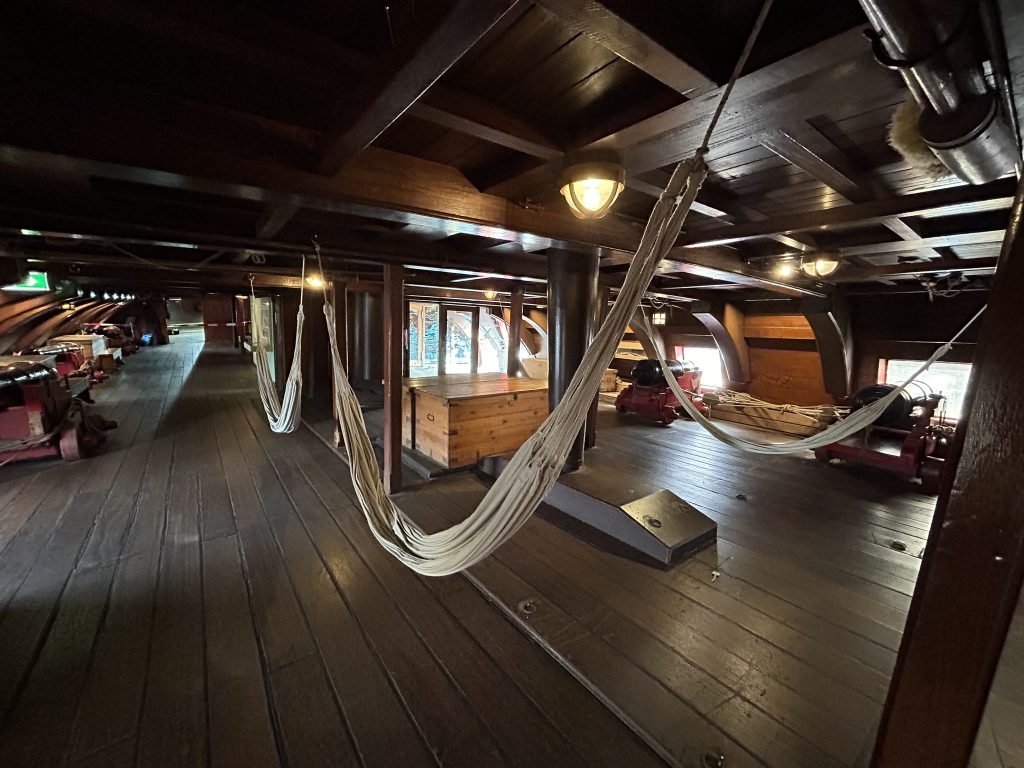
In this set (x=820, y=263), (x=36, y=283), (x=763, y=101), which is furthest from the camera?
(x=36, y=283)

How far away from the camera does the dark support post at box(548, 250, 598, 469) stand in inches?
111

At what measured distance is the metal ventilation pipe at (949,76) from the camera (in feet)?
2.18

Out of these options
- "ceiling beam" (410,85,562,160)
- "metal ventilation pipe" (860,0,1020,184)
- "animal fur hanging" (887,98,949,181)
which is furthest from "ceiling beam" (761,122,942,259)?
"ceiling beam" (410,85,562,160)

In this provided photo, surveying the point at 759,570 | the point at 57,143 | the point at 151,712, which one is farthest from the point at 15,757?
the point at 759,570

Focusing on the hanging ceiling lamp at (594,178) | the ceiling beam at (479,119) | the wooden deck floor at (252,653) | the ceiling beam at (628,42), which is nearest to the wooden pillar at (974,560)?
the ceiling beam at (628,42)

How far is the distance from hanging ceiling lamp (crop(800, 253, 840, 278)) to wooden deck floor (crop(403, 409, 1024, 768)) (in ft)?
5.63

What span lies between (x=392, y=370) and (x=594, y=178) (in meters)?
2.02

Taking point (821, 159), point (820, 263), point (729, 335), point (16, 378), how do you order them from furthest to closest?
1. point (729, 335)
2. point (16, 378)
3. point (820, 263)
4. point (821, 159)

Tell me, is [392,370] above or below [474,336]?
below

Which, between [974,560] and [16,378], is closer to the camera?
[974,560]

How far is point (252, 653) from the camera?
1474 millimetres

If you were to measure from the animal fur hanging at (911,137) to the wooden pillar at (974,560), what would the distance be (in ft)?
2.41

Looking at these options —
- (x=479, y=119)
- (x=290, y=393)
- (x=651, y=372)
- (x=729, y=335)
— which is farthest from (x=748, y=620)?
(x=729, y=335)

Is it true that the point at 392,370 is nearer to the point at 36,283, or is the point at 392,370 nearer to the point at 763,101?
the point at 763,101
